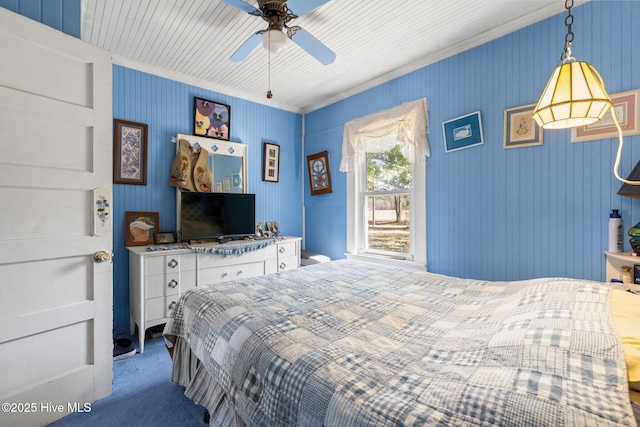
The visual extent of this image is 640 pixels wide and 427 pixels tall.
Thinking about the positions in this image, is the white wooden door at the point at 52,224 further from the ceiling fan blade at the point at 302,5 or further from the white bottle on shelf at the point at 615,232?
the white bottle on shelf at the point at 615,232

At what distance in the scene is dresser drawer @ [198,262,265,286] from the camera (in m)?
2.71

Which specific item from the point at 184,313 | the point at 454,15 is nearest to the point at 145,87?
the point at 184,313

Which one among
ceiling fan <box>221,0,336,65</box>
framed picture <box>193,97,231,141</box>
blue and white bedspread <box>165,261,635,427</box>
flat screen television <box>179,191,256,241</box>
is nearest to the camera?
blue and white bedspread <box>165,261,635,427</box>

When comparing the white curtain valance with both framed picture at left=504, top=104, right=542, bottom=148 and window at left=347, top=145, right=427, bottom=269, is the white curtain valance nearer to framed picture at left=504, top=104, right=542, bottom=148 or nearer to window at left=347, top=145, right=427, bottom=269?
window at left=347, top=145, right=427, bottom=269

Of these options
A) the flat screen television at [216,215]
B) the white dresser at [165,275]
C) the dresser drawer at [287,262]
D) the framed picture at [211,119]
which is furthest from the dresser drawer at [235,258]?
the framed picture at [211,119]

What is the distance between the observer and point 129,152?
2.78 metres

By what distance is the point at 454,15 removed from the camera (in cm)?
212

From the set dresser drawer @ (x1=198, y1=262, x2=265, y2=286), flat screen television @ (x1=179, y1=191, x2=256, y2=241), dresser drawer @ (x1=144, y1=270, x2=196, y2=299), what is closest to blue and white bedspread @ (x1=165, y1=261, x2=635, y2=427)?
dresser drawer @ (x1=144, y1=270, x2=196, y2=299)

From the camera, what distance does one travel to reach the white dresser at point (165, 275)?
2389mm

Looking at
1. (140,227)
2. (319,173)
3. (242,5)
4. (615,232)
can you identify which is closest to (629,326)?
(615,232)

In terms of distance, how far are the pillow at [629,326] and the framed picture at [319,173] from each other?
9.59 ft

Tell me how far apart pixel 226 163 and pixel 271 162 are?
2.16ft

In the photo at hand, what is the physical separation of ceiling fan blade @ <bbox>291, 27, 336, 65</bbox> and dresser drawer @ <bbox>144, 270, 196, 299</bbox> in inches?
85.8

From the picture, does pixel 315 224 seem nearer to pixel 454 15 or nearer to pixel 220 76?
pixel 220 76
